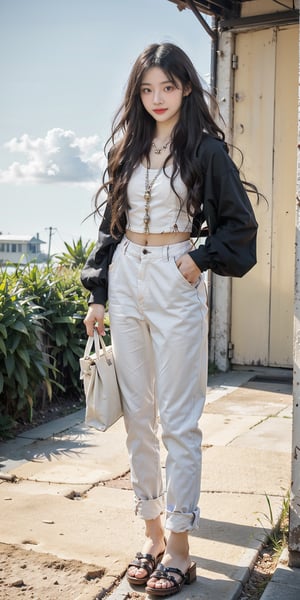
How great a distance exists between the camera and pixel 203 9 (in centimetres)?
667

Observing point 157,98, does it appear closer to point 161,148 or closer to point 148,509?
point 161,148

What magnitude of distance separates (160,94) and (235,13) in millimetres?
4459

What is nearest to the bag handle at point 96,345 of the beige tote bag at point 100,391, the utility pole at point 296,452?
the beige tote bag at point 100,391

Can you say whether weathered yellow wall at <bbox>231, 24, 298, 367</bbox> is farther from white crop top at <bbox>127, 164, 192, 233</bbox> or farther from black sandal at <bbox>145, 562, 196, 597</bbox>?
black sandal at <bbox>145, 562, 196, 597</bbox>

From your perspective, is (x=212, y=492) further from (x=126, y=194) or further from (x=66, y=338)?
(x=66, y=338)

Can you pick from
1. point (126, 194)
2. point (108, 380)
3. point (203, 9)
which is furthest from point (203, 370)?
point (203, 9)

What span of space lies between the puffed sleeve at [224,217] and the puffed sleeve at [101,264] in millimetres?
409

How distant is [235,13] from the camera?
265 inches

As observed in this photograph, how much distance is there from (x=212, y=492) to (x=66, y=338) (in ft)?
7.63

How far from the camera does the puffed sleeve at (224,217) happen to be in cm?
261

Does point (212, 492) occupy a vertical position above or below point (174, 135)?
below

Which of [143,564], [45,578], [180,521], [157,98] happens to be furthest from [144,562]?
[157,98]

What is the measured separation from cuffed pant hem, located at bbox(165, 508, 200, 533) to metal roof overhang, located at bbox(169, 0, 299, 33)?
16.0 ft

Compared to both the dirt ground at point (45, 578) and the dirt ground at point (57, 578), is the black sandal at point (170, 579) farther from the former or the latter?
the dirt ground at point (45, 578)
